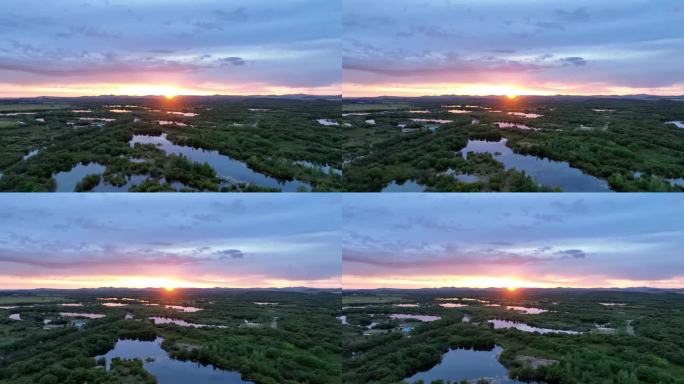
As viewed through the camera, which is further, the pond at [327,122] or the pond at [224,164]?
the pond at [327,122]

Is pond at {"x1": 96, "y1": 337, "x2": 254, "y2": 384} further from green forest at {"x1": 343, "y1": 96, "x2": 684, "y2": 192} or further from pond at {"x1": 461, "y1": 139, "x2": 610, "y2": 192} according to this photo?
pond at {"x1": 461, "y1": 139, "x2": 610, "y2": 192}

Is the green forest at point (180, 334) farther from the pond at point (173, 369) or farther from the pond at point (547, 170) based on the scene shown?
the pond at point (547, 170)

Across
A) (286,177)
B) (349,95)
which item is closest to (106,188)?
(286,177)

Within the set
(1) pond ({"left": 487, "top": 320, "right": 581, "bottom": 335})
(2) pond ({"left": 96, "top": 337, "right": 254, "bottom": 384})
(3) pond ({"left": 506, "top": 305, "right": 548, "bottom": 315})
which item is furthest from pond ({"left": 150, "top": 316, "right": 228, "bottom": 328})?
(3) pond ({"left": 506, "top": 305, "right": 548, "bottom": 315})

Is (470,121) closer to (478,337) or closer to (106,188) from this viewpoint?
(478,337)

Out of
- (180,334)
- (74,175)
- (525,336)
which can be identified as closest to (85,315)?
(180,334)

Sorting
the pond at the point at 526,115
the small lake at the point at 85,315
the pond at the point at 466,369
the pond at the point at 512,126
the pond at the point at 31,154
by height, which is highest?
the pond at the point at 526,115

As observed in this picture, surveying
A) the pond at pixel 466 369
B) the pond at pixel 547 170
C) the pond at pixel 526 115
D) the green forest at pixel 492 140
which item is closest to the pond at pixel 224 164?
the green forest at pixel 492 140

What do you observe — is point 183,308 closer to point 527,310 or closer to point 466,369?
point 466,369
